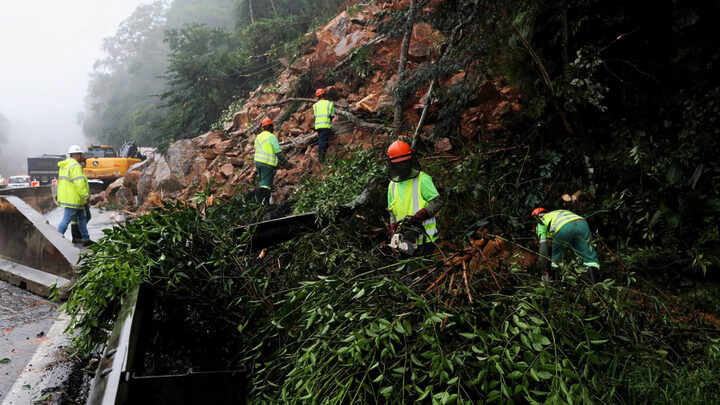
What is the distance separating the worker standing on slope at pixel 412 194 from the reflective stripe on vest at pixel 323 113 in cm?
510

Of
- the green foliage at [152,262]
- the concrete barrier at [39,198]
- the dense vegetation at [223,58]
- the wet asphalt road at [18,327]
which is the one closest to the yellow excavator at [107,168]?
the dense vegetation at [223,58]

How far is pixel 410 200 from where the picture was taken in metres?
4.11

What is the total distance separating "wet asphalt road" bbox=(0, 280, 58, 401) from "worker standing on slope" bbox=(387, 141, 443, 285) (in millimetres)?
3145

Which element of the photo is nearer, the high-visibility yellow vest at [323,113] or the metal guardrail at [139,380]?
the metal guardrail at [139,380]

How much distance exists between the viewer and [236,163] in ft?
37.0

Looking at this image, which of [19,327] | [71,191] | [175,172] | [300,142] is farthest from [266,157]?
[175,172]

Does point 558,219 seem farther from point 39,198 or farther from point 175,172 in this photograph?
point 39,198

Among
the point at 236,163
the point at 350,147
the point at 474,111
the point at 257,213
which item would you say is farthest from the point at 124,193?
the point at 257,213

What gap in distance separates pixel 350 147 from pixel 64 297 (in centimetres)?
562

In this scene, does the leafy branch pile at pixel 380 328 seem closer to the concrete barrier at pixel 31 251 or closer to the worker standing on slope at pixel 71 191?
the concrete barrier at pixel 31 251

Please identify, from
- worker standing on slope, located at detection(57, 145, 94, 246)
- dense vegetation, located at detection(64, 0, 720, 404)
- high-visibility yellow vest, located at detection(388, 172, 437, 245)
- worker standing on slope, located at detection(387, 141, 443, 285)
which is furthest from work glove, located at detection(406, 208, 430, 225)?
worker standing on slope, located at detection(57, 145, 94, 246)

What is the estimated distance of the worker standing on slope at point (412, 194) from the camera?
3.96 m

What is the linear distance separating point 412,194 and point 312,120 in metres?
7.56

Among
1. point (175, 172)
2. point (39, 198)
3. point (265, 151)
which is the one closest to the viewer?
point (265, 151)
